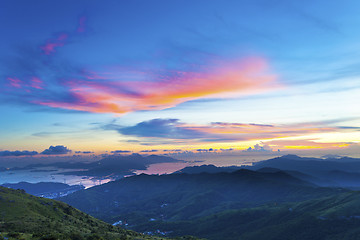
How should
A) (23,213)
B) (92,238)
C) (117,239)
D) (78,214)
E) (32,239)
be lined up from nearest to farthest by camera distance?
(32,239)
(92,238)
(117,239)
(23,213)
(78,214)

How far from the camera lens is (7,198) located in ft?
325

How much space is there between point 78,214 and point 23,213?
119 ft

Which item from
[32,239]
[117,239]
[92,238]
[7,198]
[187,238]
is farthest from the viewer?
[187,238]

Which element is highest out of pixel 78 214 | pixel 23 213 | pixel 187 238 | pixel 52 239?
pixel 52 239

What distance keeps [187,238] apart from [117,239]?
9400cm

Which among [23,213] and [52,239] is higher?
[52,239]

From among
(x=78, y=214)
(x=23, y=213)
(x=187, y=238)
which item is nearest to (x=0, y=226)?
(x=23, y=213)

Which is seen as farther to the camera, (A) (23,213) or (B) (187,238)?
(B) (187,238)

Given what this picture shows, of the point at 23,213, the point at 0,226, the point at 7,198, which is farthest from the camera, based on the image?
the point at 7,198

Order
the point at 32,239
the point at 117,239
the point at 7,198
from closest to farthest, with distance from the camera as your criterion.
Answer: the point at 32,239, the point at 117,239, the point at 7,198

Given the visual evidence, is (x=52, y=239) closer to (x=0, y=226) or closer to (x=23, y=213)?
(x=0, y=226)

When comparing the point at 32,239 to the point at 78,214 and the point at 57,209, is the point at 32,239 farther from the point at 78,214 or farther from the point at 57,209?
the point at 78,214

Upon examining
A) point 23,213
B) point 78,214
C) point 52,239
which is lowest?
point 78,214

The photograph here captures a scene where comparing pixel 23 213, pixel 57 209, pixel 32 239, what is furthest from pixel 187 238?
pixel 32 239
